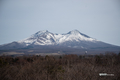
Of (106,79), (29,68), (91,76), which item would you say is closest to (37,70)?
(29,68)

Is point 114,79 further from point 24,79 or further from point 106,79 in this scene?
point 24,79

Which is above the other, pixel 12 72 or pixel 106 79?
pixel 12 72

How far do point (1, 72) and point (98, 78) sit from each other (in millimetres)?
7747

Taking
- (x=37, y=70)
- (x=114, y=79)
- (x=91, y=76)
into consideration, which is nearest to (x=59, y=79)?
(x=91, y=76)

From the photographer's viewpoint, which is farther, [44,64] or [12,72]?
[44,64]

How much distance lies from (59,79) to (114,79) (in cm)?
406

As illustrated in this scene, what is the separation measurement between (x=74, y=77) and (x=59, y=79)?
117 cm

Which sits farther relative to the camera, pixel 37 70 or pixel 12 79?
pixel 37 70

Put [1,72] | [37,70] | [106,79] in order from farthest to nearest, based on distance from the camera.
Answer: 1. [37,70]
2. [1,72]
3. [106,79]

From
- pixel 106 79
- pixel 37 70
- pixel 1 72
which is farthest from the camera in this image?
pixel 37 70

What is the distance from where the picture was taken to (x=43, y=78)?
8.84 m

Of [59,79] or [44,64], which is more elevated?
[44,64]

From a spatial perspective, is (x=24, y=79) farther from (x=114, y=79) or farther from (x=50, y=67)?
(x=114, y=79)

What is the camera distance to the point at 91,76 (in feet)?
28.5
